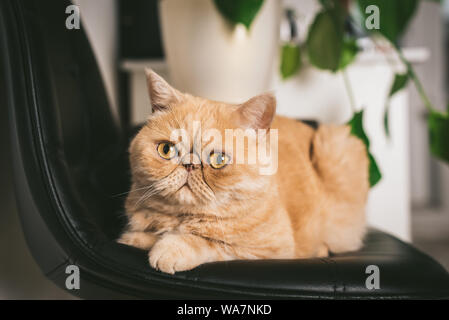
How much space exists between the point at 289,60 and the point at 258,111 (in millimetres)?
810

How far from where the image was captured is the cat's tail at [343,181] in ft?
3.36

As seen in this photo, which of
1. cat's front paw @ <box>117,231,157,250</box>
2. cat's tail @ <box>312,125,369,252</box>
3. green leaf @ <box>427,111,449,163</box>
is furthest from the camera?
green leaf @ <box>427,111,449,163</box>

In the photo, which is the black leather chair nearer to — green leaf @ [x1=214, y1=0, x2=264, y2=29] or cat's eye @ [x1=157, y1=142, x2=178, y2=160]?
cat's eye @ [x1=157, y1=142, x2=178, y2=160]

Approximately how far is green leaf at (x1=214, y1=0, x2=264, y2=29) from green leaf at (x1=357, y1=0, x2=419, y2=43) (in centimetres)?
28

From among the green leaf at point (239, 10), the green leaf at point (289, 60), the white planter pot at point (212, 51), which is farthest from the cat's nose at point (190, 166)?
the green leaf at point (289, 60)

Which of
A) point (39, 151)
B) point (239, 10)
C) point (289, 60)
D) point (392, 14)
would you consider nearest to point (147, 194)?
point (39, 151)

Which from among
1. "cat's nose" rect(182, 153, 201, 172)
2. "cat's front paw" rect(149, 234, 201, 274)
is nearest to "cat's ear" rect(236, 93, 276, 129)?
"cat's nose" rect(182, 153, 201, 172)

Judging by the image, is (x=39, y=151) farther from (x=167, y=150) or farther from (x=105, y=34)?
(x=105, y=34)

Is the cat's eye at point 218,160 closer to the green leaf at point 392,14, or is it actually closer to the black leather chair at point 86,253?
the black leather chair at point 86,253

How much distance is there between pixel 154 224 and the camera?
2.40ft

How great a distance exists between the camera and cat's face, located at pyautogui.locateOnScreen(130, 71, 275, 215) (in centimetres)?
63

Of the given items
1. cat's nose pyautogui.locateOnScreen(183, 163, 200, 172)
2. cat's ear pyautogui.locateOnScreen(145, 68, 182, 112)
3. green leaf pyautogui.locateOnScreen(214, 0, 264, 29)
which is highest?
green leaf pyautogui.locateOnScreen(214, 0, 264, 29)

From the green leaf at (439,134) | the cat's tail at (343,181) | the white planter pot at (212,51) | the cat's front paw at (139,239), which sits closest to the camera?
the cat's front paw at (139,239)

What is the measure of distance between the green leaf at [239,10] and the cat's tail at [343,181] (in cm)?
43
